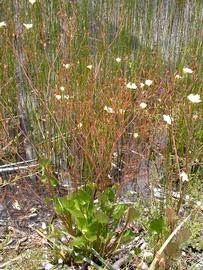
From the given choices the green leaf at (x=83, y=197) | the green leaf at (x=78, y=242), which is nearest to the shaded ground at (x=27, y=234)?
the green leaf at (x=78, y=242)

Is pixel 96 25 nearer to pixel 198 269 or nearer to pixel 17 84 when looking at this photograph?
pixel 17 84

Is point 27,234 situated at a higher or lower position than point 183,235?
lower

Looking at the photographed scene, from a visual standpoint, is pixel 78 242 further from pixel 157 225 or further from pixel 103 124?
pixel 103 124

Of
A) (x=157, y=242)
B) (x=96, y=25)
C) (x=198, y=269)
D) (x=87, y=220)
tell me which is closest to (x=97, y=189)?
(x=87, y=220)

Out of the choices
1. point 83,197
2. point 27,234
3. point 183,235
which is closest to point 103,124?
point 83,197

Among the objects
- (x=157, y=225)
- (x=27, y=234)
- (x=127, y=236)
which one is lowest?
(x=27, y=234)

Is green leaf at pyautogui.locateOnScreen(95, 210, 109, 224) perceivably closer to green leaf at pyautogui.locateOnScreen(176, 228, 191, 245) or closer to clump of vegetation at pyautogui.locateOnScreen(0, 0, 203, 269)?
clump of vegetation at pyautogui.locateOnScreen(0, 0, 203, 269)

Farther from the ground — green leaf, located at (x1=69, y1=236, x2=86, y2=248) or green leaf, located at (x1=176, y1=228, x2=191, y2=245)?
green leaf, located at (x1=176, y1=228, x2=191, y2=245)

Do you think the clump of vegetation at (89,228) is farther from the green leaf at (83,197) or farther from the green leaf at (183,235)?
the green leaf at (183,235)

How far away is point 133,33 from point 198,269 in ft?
5.79

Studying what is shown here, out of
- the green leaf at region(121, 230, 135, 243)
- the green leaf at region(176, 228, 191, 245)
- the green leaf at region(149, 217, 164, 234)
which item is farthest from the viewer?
the green leaf at region(121, 230, 135, 243)

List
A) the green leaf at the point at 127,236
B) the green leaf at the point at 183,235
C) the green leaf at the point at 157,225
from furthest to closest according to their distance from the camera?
the green leaf at the point at 127,236 → the green leaf at the point at 157,225 → the green leaf at the point at 183,235

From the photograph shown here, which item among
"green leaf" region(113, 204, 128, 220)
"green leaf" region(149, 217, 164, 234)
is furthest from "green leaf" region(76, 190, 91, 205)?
"green leaf" region(149, 217, 164, 234)

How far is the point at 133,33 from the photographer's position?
9.02 ft
